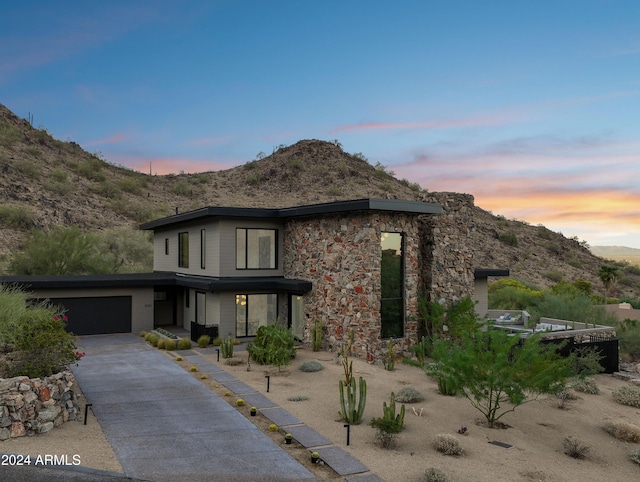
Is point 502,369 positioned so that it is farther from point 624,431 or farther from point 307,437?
point 307,437

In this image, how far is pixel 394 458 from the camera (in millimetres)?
10805

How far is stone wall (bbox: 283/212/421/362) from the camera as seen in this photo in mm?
20500

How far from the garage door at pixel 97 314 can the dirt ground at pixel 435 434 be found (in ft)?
37.2

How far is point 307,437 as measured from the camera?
11875mm

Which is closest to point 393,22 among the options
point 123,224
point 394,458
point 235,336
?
point 235,336

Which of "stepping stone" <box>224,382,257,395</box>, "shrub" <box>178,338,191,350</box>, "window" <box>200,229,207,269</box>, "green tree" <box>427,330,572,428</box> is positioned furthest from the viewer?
"window" <box>200,229,207,269</box>

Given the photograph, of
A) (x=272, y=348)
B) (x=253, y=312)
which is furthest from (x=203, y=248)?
(x=272, y=348)

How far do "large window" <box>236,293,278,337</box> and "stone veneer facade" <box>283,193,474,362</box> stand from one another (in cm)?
182

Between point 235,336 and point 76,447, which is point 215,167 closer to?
point 235,336

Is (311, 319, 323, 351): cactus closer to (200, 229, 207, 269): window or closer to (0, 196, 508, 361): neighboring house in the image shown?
(0, 196, 508, 361): neighboring house

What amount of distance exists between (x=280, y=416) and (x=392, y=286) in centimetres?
957

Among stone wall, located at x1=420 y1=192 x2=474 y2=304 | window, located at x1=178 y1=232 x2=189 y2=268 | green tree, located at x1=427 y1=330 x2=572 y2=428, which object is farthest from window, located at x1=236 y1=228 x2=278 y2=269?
green tree, located at x1=427 y1=330 x2=572 y2=428

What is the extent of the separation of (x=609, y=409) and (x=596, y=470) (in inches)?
245

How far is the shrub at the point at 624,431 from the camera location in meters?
13.4
